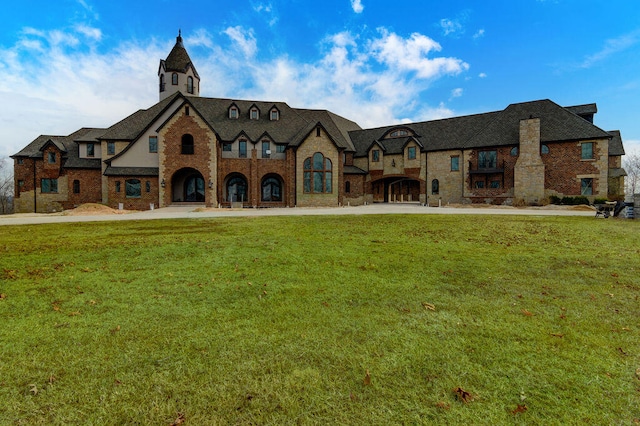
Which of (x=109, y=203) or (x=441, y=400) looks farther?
(x=109, y=203)

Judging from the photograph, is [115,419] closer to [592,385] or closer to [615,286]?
[592,385]

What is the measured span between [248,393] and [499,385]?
242 cm

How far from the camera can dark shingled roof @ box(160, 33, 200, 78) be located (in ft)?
143

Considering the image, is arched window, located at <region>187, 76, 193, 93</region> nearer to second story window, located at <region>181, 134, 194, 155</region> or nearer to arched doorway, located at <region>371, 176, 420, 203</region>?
second story window, located at <region>181, 134, 194, 155</region>

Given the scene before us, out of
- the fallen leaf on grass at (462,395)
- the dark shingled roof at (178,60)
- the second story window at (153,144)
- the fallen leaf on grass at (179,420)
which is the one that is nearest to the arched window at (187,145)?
the second story window at (153,144)

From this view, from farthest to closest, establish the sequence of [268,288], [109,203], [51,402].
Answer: [109,203] < [268,288] < [51,402]

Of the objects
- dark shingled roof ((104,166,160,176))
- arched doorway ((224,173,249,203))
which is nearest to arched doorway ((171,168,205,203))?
dark shingled roof ((104,166,160,176))

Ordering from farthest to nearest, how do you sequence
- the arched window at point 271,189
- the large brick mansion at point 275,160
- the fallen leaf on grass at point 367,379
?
the arched window at point 271,189 < the large brick mansion at point 275,160 < the fallen leaf on grass at point 367,379

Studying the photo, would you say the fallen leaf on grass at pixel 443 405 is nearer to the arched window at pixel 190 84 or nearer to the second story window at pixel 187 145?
the second story window at pixel 187 145

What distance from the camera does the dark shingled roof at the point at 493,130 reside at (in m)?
35.4

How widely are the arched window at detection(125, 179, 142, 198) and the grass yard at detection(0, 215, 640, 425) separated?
2909cm

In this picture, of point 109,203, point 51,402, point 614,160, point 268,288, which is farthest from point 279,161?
point 614,160

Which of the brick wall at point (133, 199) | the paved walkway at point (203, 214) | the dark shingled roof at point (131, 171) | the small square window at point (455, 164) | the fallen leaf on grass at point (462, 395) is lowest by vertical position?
the fallen leaf on grass at point (462, 395)

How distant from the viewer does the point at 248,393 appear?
117 inches
